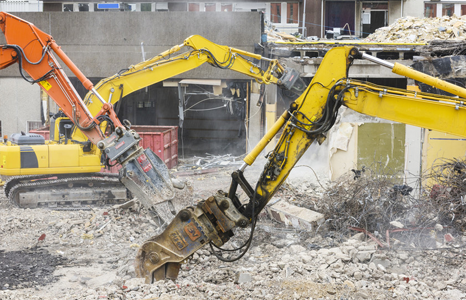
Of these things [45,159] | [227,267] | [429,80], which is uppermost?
[429,80]

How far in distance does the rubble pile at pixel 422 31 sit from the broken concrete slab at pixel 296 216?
906 centimetres

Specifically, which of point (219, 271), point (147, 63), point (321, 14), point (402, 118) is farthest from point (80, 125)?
point (321, 14)

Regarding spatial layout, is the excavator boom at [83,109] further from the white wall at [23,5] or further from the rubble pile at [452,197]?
the white wall at [23,5]

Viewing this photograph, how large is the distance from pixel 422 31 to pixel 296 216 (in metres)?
10.7

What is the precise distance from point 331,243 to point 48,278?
13.9 feet

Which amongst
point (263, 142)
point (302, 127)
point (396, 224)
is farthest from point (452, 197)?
point (263, 142)

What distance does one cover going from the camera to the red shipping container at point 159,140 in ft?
42.6

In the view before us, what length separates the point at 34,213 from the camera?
967 centimetres

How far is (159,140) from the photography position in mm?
13172

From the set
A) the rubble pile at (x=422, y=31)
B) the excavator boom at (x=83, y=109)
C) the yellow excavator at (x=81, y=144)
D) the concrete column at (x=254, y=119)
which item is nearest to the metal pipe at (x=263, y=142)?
the excavator boom at (x=83, y=109)

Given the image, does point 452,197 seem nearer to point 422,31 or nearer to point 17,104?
point 422,31

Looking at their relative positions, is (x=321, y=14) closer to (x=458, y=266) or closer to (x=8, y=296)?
(x=458, y=266)

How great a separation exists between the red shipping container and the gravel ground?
155 inches

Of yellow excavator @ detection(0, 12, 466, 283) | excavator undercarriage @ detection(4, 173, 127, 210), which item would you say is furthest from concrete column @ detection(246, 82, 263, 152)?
yellow excavator @ detection(0, 12, 466, 283)
